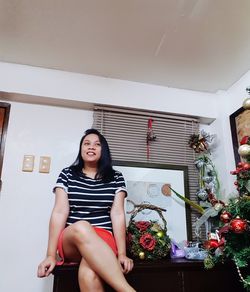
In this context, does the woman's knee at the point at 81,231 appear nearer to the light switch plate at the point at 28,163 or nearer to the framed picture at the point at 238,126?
the light switch plate at the point at 28,163

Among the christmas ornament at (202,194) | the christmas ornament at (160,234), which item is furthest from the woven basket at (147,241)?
the christmas ornament at (202,194)

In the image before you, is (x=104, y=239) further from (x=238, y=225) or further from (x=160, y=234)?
(x=238, y=225)

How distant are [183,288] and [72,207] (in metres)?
0.68

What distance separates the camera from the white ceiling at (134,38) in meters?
1.43

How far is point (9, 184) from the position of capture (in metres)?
1.75

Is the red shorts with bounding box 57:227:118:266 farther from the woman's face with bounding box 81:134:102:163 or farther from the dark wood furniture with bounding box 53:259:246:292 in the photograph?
the woman's face with bounding box 81:134:102:163

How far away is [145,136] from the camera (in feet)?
6.76

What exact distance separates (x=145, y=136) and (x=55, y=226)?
1000 mm

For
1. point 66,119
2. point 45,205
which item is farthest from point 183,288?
point 66,119

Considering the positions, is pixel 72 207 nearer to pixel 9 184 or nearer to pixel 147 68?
pixel 9 184

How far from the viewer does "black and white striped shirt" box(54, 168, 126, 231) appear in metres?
1.42

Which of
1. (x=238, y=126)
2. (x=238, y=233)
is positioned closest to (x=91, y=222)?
(x=238, y=233)

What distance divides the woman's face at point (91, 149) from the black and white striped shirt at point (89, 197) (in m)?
0.13

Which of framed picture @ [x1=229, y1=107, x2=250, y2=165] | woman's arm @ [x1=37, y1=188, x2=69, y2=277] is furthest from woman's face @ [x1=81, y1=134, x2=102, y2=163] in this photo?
framed picture @ [x1=229, y1=107, x2=250, y2=165]
